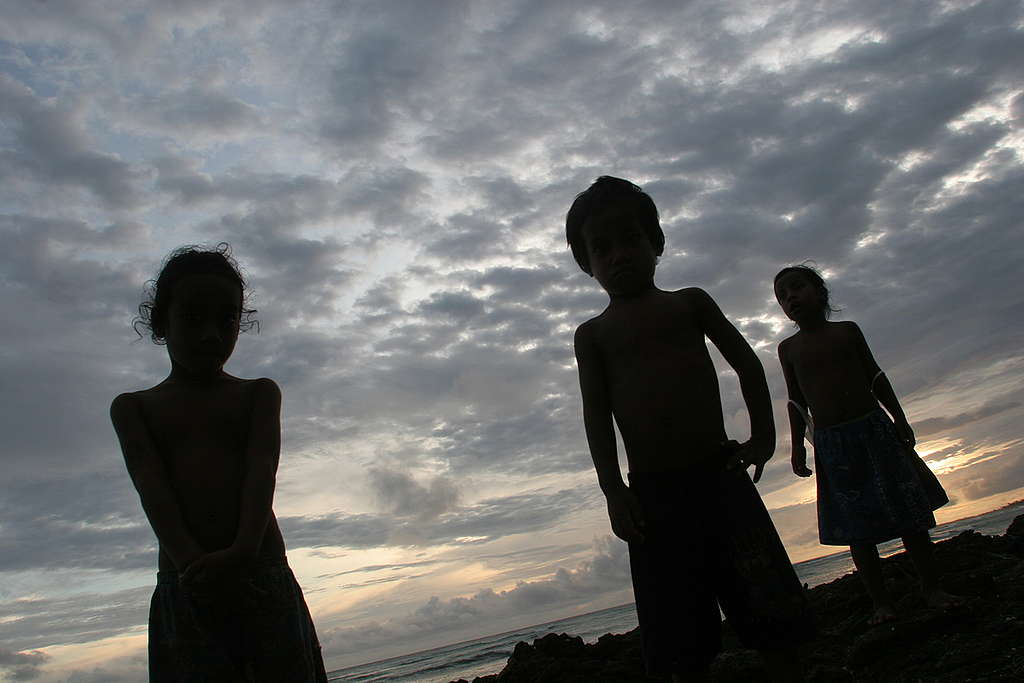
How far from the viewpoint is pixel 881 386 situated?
5.67 m

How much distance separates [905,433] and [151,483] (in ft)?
17.3

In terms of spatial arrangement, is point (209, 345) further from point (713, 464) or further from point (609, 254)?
point (713, 464)

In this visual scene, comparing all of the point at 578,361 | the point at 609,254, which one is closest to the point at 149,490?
the point at 578,361

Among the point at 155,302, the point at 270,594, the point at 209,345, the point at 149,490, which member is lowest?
the point at 270,594

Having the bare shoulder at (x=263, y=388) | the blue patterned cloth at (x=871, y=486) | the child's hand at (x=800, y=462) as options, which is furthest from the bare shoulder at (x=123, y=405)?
the child's hand at (x=800, y=462)

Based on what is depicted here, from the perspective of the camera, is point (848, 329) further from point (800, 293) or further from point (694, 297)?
point (694, 297)

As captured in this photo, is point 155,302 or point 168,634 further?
point 155,302

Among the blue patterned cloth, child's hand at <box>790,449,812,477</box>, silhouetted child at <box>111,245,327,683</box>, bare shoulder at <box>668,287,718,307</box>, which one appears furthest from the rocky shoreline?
silhouetted child at <box>111,245,327,683</box>

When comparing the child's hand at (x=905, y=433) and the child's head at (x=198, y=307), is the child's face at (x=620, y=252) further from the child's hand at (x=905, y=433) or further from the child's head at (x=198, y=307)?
the child's hand at (x=905, y=433)

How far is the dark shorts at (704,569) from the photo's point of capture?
9.48ft

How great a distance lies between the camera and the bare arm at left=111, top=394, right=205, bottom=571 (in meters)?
2.57

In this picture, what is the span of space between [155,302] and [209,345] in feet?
1.29

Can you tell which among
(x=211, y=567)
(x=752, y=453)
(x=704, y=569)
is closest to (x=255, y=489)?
(x=211, y=567)

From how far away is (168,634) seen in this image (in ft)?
8.41
